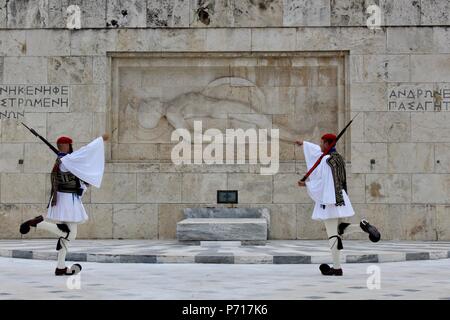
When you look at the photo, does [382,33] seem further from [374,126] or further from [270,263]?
[270,263]

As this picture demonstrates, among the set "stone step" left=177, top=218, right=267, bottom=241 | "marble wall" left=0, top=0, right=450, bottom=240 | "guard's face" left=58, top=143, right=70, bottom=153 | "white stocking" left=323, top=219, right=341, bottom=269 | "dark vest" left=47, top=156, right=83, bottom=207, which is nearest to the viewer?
"white stocking" left=323, top=219, right=341, bottom=269

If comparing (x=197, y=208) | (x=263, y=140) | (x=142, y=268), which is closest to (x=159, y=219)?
(x=197, y=208)

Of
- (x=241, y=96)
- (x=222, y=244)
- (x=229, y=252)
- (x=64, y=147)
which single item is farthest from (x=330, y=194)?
(x=241, y=96)

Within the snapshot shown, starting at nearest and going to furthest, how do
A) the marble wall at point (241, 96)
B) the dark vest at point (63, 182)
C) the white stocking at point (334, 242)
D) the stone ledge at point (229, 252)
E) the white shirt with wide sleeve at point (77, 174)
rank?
the white stocking at point (334, 242)
the white shirt with wide sleeve at point (77, 174)
the dark vest at point (63, 182)
the stone ledge at point (229, 252)
the marble wall at point (241, 96)

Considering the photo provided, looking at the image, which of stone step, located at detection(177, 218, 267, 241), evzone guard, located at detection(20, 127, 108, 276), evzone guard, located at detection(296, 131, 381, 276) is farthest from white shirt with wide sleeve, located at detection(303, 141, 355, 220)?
stone step, located at detection(177, 218, 267, 241)

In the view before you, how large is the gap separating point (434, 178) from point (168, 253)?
7089mm

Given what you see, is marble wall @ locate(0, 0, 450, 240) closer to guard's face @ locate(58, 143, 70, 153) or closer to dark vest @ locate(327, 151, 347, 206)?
guard's face @ locate(58, 143, 70, 153)

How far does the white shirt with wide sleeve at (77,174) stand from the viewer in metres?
10.7

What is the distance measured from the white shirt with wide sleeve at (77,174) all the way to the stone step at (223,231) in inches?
183

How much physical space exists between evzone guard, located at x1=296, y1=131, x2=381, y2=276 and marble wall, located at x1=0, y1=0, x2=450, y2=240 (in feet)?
22.2

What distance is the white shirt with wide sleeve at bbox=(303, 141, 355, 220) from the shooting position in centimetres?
1066

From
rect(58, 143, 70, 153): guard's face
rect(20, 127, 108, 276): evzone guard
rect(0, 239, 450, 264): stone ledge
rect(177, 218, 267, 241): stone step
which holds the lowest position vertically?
rect(0, 239, 450, 264): stone ledge

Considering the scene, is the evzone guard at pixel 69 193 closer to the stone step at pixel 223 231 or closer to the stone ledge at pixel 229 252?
the stone ledge at pixel 229 252

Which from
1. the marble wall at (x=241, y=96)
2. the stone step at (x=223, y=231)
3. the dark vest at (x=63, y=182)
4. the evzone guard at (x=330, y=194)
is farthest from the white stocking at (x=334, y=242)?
the marble wall at (x=241, y=96)
